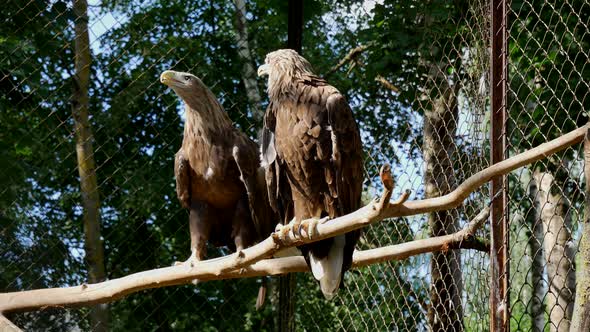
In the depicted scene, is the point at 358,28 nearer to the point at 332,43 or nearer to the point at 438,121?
the point at 332,43

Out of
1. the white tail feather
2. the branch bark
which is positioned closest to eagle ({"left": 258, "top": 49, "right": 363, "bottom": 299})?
the white tail feather

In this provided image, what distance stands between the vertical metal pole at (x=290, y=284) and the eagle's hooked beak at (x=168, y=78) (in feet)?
2.64

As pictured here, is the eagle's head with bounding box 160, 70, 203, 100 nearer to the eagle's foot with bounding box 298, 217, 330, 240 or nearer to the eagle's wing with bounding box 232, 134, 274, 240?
the eagle's wing with bounding box 232, 134, 274, 240

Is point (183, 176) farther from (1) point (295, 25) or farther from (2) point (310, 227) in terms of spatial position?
(2) point (310, 227)

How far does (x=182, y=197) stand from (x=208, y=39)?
6.23 ft

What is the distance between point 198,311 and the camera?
5500mm

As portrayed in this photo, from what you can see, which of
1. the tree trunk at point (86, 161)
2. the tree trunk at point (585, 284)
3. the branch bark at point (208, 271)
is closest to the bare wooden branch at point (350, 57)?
the tree trunk at point (86, 161)

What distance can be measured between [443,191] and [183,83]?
1.42 m

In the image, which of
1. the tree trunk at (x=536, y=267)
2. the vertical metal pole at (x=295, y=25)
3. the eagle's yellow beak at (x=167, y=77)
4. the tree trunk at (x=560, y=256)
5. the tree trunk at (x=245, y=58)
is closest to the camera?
the tree trunk at (x=560, y=256)

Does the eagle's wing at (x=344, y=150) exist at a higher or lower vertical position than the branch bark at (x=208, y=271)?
higher

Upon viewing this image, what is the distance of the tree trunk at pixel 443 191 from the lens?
12.8 feet

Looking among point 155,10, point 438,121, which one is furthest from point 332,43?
point 438,121

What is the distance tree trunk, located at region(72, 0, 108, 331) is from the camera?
488 centimetres

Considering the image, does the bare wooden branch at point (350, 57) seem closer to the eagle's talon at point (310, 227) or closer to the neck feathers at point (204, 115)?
the neck feathers at point (204, 115)
